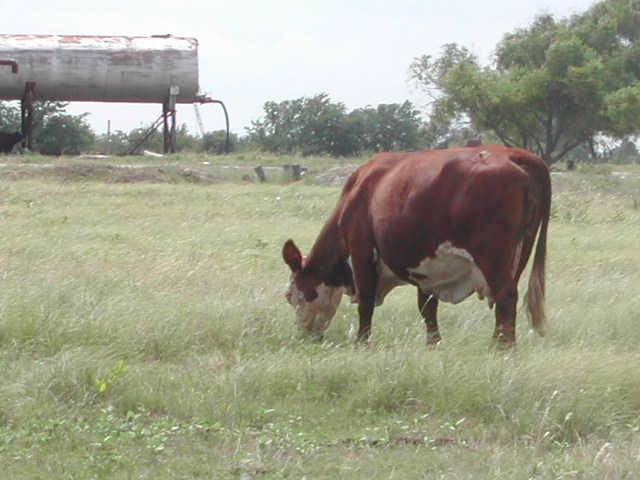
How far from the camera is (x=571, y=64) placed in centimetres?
3981

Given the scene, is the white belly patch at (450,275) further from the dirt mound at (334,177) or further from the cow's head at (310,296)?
the dirt mound at (334,177)

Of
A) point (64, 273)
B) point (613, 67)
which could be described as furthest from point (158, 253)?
point (613, 67)

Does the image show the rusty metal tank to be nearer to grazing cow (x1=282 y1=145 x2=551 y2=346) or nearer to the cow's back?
grazing cow (x1=282 y1=145 x2=551 y2=346)

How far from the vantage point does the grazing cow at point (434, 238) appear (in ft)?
25.8

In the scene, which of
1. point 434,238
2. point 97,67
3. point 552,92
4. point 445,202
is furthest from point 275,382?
Answer: point 552,92

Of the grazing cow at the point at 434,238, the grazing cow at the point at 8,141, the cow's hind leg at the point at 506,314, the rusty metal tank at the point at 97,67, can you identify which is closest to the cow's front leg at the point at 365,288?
the grazing cow at the point at 434,238

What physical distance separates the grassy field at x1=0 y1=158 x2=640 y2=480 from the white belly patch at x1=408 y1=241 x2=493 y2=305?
0.33 metres

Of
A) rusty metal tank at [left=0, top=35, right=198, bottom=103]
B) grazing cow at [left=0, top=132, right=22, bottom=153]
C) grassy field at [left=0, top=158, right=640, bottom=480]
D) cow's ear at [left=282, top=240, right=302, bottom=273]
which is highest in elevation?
rusty metal tank at [left=0, top=35, right=198, bottom=103]

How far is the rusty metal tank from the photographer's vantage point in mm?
36438

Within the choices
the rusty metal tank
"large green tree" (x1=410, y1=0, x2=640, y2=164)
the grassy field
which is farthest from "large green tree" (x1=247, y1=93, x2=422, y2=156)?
the grassy field

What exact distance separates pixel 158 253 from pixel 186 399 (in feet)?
19.7

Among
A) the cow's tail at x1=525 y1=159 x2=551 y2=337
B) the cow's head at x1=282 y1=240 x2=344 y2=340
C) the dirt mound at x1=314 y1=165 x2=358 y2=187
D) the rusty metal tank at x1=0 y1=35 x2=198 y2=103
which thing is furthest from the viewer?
the rusty metal tank at x1=0 y1=35 x2=198 y2=103

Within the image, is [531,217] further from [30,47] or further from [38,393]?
[30,47]

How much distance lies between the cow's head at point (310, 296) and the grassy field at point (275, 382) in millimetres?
159
